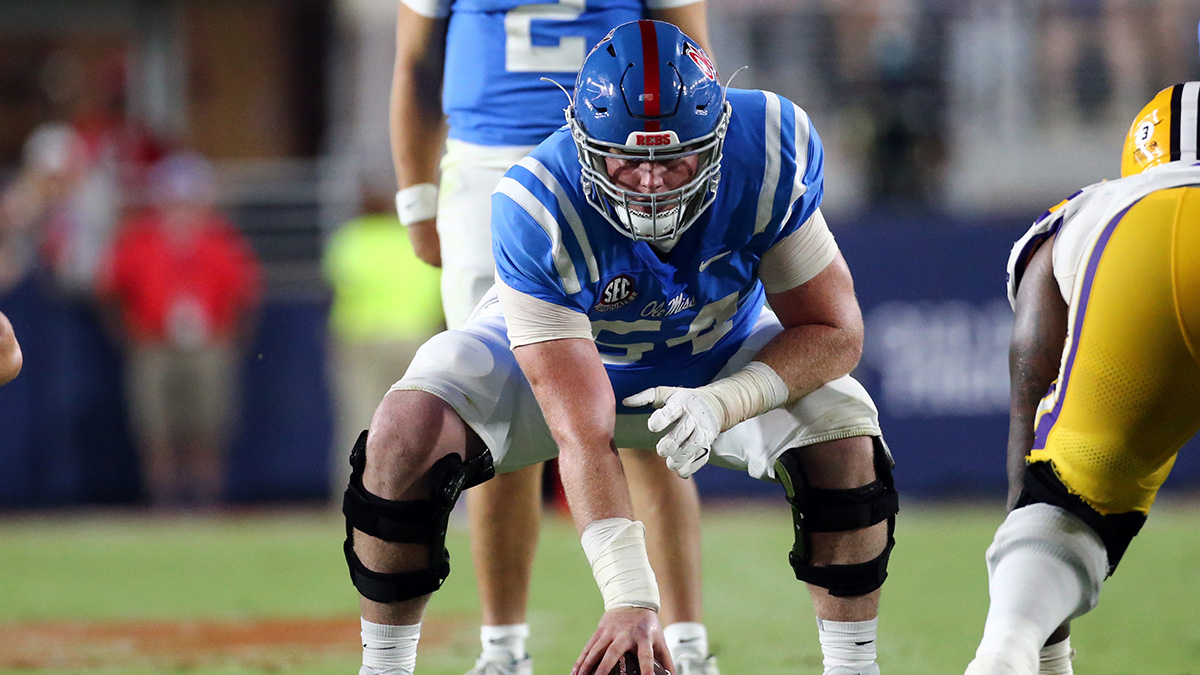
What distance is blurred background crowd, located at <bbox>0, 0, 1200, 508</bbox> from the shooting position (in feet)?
30.2

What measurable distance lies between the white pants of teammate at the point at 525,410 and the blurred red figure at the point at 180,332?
21.7 ft

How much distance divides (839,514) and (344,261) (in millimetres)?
6675

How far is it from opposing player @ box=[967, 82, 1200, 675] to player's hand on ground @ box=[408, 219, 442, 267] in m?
1.87

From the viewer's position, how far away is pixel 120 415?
9.62 m

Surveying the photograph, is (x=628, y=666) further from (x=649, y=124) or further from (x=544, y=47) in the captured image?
(x=544, y=47)

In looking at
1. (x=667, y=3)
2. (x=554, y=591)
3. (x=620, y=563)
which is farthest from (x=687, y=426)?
(x=554, y=591)

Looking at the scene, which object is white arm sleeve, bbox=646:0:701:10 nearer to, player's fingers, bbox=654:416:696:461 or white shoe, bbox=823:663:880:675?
player's fingers, bbox=654:416:696:461

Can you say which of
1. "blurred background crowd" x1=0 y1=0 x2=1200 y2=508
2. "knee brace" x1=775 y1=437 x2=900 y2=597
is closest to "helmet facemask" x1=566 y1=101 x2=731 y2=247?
"knee brace" x1=775 y1=437 x2=900 y2=597

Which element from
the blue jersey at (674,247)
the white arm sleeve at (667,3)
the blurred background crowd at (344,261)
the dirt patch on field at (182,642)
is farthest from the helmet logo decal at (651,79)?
the blurred background crowd at (344,261)

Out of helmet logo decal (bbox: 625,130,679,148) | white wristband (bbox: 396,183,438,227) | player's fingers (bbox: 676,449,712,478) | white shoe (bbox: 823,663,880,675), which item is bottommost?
white shoe (bbox: 823,663,880,675)

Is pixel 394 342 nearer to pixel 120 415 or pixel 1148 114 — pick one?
pixel 120 415

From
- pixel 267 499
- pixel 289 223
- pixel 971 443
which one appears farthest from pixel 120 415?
pixel 971 443

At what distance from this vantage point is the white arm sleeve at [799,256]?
10.0ft

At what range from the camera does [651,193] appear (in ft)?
9.29
